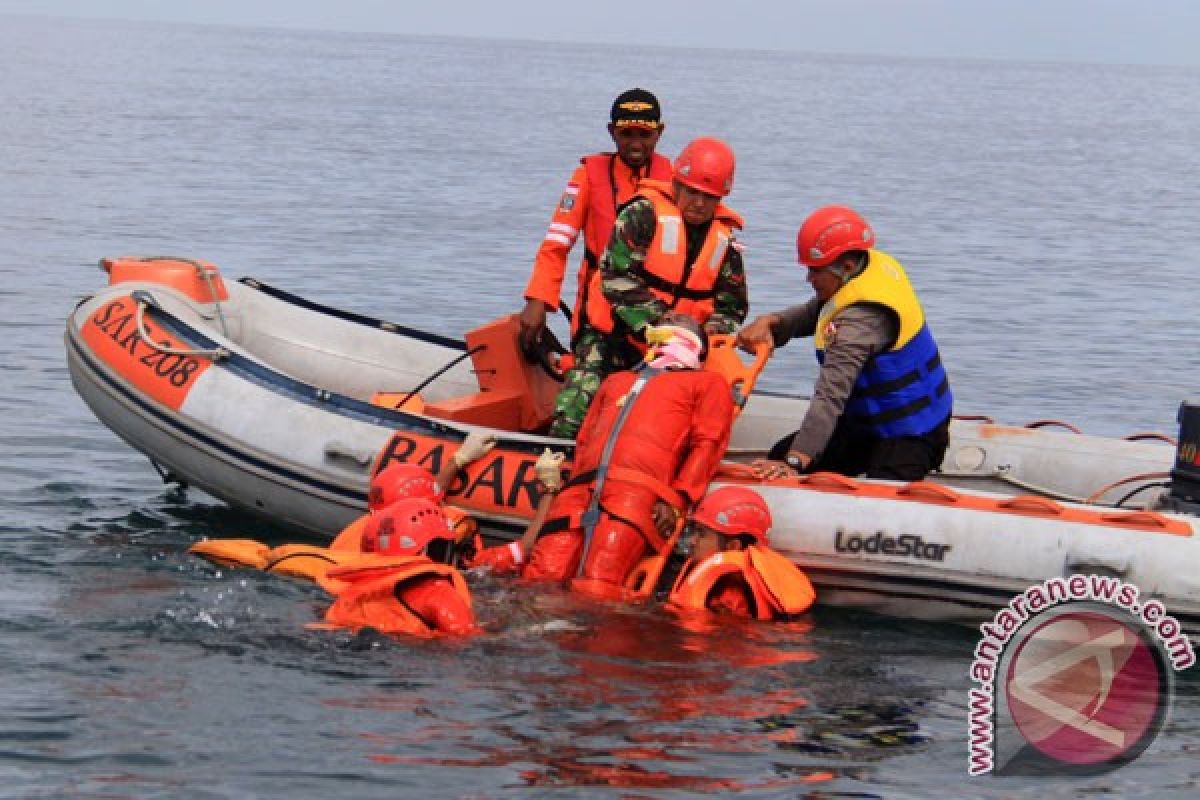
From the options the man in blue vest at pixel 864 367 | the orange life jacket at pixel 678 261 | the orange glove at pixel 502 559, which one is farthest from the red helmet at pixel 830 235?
the orange glove at pixel 502 559

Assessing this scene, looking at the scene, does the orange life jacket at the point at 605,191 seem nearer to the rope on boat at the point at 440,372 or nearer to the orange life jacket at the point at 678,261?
the orange life jacket at the point at 678,261

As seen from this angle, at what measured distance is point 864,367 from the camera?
7242 millimetres

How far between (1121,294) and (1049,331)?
2908 mm

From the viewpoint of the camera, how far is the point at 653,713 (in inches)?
235

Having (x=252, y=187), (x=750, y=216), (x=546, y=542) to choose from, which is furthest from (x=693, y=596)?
(x=252, y=187)

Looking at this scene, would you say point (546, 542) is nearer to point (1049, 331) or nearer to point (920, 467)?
point (920, 467)

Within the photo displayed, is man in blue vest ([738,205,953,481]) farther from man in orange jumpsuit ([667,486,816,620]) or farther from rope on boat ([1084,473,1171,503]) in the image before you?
rope on boat ([1084,473,1171,503])

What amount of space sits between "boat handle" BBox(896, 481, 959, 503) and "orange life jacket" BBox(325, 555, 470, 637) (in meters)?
1.70

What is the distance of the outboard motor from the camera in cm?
695

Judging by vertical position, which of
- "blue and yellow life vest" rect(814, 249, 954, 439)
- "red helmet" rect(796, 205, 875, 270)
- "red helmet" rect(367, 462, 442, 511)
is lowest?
"red helmet" rect(367, 462, 442, 511)

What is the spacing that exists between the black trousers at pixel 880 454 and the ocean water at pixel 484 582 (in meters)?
0.62

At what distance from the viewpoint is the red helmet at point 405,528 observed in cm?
633

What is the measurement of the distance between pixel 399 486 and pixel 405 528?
0.48m

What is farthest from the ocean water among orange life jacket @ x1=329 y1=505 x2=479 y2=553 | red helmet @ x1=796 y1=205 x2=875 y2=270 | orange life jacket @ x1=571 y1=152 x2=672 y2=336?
orange life jacket @ x1=571 y1=152 x2=672 y2=336
